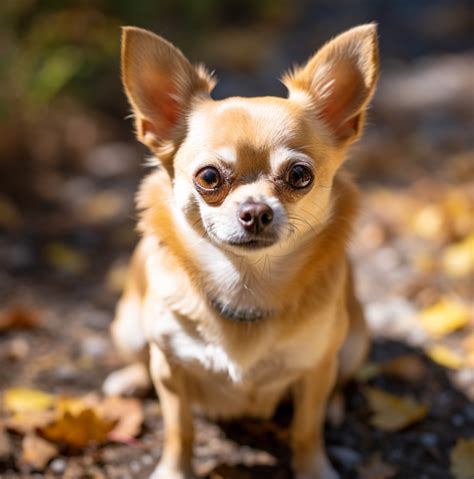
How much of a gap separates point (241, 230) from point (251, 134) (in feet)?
1.09

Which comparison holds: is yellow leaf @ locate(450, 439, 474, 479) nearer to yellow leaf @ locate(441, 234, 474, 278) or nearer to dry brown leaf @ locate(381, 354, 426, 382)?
dry brown leaf @ locate(381, 354, 426, 382)

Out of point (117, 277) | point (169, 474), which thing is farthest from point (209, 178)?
point (117, 277)

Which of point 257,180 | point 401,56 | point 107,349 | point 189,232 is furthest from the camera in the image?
point 401,56

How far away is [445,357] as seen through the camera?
11.3ft

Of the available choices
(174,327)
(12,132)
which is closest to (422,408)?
(174,327)

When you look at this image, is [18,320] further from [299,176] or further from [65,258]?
[299,176]

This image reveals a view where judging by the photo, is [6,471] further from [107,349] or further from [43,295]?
[43,295]

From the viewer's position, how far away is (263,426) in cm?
310

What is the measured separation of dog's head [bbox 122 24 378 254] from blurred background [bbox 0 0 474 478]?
2.30 ft

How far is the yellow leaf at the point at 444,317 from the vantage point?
11.9 feet

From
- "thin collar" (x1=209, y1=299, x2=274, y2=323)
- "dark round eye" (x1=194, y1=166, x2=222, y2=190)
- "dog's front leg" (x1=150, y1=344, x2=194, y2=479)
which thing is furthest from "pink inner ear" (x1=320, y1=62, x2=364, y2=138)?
"dog's front leg" (x1=150, y1=344, x2=194, y2=479)

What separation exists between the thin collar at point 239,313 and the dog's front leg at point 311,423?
32 centimetres

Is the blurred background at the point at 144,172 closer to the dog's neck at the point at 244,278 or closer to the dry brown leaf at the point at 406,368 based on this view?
the dry brown leaf at the point at 406,368

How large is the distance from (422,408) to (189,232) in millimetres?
1357
